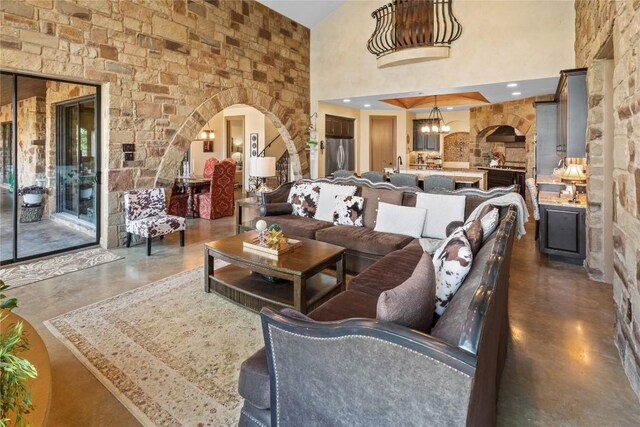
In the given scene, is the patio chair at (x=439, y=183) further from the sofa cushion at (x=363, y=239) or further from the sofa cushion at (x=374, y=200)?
the sofa cushion at (x=363, y=239)

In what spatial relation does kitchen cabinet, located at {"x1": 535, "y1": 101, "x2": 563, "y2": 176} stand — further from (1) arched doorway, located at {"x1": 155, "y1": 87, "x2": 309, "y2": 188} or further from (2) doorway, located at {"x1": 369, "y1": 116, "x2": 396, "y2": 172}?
(2) doorway, located at {"x1": 369, "y1": 116, "x2": 396, "y2": 172}

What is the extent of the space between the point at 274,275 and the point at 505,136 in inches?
376

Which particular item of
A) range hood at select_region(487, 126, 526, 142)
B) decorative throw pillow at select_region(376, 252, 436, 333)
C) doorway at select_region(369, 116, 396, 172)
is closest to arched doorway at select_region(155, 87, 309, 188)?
doorway at select_region(369, 116, 396, 172)

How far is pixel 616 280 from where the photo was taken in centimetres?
263

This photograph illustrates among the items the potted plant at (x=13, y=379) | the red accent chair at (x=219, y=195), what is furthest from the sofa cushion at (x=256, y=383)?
the red accent chair at (x=219, y=195)

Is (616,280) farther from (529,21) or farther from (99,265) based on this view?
(99,265)

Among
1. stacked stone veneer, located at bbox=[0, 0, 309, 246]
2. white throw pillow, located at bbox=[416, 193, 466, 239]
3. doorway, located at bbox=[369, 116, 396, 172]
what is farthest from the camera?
doorway, located at bbox=[369, 116, 396, 172]

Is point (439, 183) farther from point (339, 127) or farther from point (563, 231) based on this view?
point (339, 127)

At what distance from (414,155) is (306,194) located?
24.0 ft

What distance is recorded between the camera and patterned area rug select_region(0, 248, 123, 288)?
372 cm

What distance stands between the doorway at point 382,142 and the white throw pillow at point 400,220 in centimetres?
641

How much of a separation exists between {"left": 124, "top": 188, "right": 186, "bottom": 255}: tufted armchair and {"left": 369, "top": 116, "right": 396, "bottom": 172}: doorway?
652 centimetres

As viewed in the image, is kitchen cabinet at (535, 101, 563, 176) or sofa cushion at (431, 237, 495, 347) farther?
kitchen cabinet at (535, 101, 563, 176)

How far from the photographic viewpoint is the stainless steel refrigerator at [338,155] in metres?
8.83
